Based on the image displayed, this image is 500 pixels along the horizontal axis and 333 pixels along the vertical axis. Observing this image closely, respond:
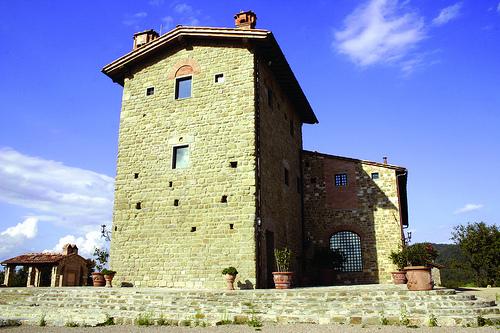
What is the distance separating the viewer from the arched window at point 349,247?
18.0m

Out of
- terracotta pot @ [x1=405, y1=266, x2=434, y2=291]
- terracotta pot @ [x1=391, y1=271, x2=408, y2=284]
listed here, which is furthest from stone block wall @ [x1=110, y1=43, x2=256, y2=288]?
terracotta pot @ [x1=391, y1=271, x2=408, y2=284]

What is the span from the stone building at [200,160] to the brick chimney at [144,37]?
12cm

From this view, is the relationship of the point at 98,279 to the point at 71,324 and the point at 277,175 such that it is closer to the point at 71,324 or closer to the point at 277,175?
the point at 71,324

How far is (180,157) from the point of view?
1459cm

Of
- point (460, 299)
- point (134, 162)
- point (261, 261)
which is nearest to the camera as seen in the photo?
point (460, 299)

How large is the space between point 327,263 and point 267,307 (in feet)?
28.5

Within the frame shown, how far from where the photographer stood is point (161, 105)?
15.5 metres

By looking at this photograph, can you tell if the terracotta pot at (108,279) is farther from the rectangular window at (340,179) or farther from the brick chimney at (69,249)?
the brick chimney at (69,249)

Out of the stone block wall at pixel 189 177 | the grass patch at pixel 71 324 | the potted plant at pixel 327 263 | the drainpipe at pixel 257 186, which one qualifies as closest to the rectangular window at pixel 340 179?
the potted plant at pixel 327 263

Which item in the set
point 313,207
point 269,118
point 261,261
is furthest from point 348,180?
point 261,261

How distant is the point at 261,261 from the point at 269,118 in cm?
565

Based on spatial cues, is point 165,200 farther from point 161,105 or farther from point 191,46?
point 191,46

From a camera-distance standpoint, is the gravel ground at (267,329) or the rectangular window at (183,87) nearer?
the gravel ground at (267,329)

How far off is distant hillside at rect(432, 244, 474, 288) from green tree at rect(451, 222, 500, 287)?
91cm
